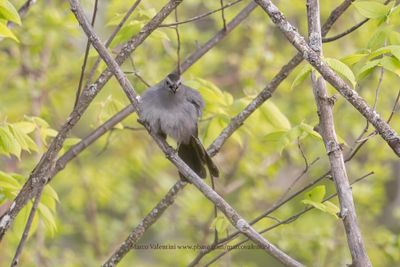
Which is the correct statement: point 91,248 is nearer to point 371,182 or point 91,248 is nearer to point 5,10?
point 371,182

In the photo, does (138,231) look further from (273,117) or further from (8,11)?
(8,11)

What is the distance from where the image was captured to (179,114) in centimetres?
392

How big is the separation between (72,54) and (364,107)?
16.0ft

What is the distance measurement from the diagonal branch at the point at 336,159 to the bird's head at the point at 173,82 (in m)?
1.16

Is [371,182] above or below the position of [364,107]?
above

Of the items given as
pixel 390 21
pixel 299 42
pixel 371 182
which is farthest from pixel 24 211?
pixel 371 182

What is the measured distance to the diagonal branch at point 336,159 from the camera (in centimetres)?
240

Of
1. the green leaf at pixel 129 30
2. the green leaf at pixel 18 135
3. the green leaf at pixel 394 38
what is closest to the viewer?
the green leaf at pixel 394 38

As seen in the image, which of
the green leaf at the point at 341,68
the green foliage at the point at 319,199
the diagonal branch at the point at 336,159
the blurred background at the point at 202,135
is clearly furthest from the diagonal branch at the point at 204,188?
the blurred background at the point at 202,135

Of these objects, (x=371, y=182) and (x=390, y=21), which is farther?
(x=371, y=182)

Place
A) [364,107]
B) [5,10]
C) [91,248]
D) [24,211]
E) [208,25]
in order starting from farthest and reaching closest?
[208,25]
[91,248]
[24,211]
[5,10]
[364,107]

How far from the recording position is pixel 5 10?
2.76 meters

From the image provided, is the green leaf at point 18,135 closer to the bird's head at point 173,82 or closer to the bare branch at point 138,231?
Result: the bare branch at point 138,231

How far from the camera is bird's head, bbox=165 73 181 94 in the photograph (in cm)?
378
